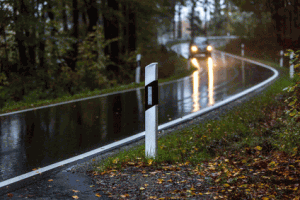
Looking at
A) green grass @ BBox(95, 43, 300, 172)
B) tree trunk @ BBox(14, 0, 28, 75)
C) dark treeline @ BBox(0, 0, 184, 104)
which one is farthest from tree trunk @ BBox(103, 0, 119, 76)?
green grass @ BBox(95, 43, 300, 172)

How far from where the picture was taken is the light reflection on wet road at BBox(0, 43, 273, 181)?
5855 millimetres

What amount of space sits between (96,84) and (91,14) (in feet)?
17.9

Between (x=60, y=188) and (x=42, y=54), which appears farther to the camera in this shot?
(x=42, y=54)

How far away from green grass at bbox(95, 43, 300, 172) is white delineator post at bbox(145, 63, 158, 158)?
20 centimetres

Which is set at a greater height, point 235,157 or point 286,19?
point 286,19

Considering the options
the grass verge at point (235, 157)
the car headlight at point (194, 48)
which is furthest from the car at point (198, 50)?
the grass verge at point (235, 157)

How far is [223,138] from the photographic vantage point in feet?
21.6

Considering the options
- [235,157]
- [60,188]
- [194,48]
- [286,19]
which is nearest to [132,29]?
[194,48]

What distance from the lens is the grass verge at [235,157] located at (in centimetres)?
425

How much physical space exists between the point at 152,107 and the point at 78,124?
10.6ft

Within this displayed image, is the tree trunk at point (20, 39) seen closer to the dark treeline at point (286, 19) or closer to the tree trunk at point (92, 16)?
the tree trunk at point (92, 16)

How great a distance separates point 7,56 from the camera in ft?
53.0

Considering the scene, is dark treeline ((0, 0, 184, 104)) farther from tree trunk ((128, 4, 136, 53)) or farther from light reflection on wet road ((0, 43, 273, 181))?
tree trunk ((128, 4, 136, 53))

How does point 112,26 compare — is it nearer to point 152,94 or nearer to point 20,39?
point 20,39
